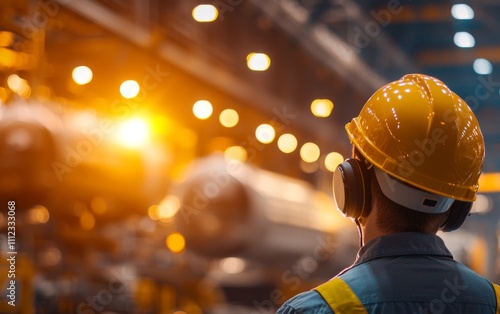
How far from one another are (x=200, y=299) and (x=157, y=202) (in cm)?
263

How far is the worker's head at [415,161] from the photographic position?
2229mm

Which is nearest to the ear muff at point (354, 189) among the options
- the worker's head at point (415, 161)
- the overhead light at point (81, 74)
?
the worker's head at point (415, 161)

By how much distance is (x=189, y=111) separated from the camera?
1686 cm

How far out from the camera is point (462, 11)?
16906mm

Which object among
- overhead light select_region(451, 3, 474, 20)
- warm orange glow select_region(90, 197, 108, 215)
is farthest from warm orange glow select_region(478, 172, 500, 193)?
warm orange glow select_region(90, 197, 108, 215)

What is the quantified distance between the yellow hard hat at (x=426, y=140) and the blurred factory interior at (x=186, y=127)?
25.2ft

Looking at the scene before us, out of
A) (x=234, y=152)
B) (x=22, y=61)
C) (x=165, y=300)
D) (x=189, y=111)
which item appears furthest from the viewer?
(x=234, y=152)

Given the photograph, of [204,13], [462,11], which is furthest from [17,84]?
[462,11]

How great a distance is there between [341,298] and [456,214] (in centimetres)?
62

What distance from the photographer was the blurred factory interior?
1077cm

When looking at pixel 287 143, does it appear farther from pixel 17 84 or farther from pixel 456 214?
pixel 456 214

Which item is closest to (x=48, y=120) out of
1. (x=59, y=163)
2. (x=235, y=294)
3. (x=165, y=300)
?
(x=59, y=163)

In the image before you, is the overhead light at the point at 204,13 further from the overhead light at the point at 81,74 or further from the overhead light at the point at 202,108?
the overhead light at the point at 202,108

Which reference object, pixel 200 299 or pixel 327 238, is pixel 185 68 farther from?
pixel 327 238
